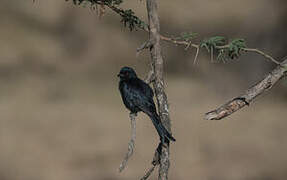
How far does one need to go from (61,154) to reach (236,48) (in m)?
5.63

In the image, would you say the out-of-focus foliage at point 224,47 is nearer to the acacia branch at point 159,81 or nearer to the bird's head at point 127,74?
the acacia branch at point 159,81

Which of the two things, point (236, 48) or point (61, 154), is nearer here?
point (236, 48)

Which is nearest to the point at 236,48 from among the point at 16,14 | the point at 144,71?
the point at 144,71

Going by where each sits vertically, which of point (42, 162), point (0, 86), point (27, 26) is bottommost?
point (42, 162)

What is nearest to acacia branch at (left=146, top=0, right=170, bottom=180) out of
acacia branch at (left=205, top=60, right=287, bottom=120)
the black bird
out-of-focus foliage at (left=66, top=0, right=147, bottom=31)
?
out-of-focus foliage at (left=66, top=0, right=147, bottom=31)

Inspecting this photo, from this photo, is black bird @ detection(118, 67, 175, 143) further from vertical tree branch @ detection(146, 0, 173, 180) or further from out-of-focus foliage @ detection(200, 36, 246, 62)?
out-of-focus foliage @ detection(200, 36, 246, 62)

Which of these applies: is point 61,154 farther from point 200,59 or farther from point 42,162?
point 200,59

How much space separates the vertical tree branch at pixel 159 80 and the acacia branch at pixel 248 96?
0.29m

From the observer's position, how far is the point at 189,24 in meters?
11.0

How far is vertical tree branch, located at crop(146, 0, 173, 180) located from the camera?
541 cm

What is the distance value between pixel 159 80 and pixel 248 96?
2.00 feet

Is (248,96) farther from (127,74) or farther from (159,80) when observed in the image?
(127,74)

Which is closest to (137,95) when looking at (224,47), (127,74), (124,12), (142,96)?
(142,96)

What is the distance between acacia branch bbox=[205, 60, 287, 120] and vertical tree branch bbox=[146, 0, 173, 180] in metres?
0.29
